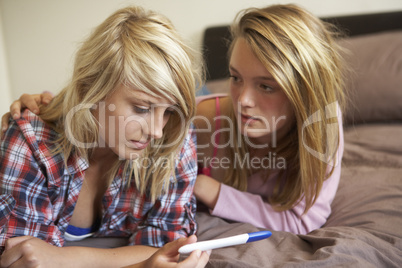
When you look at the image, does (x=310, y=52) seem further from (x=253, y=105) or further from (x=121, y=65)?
(x=121, y=65)

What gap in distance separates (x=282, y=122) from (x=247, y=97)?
138 mm

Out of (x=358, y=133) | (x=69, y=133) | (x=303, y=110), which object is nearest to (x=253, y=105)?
(x=303, y=110)

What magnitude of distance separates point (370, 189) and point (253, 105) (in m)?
0.42

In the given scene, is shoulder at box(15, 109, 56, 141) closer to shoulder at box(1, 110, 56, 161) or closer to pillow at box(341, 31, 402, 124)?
shoulder at box(1, 110, 56, 161)

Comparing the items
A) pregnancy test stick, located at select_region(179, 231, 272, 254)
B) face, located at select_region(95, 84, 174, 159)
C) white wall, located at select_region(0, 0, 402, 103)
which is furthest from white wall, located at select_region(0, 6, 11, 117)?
pregnancy test stick, located at select_region(179, 231, 272, 254)

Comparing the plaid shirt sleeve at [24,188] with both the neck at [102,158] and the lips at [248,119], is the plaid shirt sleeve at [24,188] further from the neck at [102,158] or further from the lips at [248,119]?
the lips at [248,119]

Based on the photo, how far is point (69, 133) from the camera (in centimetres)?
86

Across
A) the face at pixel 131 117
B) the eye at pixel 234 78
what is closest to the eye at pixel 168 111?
the face at pixel 131 117

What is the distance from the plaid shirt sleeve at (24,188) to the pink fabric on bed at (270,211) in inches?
16.1

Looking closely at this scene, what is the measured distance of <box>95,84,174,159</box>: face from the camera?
0.79m

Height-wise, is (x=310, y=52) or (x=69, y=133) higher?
(x=310, y=52)

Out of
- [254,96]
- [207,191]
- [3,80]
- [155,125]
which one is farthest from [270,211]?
[3,80]

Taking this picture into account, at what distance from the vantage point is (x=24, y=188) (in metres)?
0.81

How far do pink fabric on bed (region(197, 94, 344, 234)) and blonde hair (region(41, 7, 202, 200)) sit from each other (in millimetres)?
184
